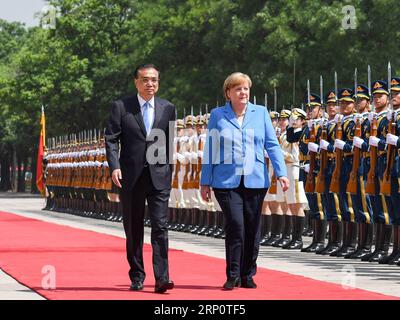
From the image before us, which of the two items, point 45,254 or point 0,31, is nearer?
point 45,254

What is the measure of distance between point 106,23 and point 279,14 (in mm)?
22225

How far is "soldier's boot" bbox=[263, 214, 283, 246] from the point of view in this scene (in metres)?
19.9

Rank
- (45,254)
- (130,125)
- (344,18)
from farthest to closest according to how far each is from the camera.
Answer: (344,18) → (45,254) → (130,125)

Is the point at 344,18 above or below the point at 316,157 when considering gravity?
above

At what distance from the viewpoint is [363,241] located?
16594 millimetres

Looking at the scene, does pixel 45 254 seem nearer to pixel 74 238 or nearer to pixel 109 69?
pixel 74 238

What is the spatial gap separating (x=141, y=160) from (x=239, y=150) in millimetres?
862

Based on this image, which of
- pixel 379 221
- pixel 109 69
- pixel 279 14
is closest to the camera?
pixel 379 221

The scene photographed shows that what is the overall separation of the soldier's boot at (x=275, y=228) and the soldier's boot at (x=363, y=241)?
10.8 feet

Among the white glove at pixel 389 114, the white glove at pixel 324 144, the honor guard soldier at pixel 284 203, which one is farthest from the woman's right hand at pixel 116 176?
the honor guard soldier at pixel 284 203

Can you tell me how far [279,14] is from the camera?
42625 millimetres

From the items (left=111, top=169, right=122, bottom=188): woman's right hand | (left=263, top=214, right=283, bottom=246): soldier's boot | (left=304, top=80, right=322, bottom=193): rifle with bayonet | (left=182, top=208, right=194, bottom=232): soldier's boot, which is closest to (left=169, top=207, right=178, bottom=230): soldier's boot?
(left=182, top=208, right=194, bottom=232): soldier's boot
